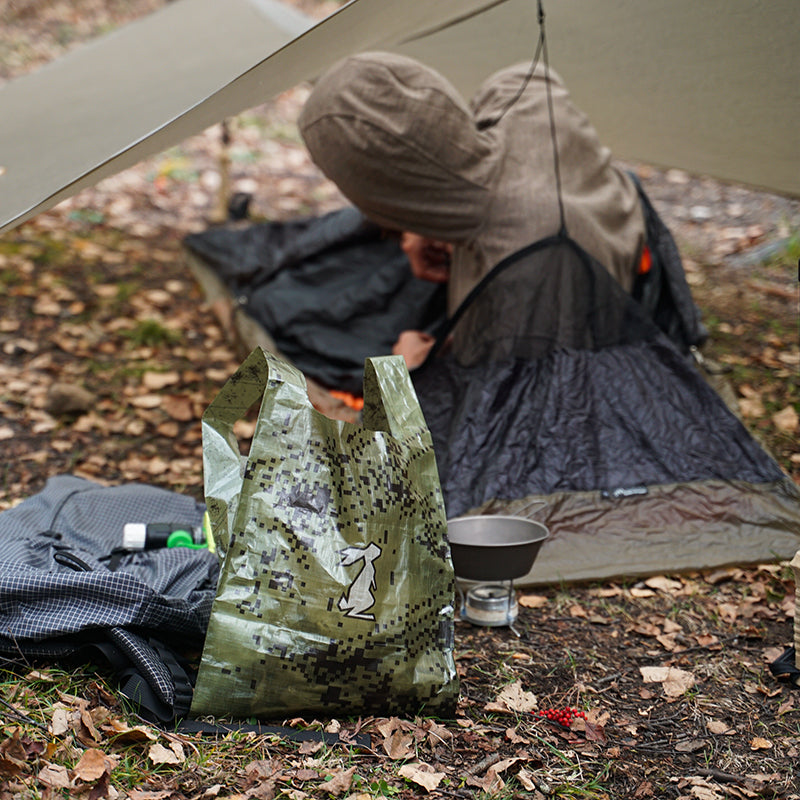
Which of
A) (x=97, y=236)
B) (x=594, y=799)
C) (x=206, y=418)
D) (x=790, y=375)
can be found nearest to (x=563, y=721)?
(x=594, y=799)

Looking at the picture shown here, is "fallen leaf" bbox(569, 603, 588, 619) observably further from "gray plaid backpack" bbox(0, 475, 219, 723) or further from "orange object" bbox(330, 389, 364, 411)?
"orange object" bbox(330, 389, 364, 411)

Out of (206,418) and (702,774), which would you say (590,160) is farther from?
(702,774)

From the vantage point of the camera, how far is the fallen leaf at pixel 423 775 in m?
1.70

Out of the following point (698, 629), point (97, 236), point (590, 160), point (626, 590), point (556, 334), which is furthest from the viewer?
point (97, 236)

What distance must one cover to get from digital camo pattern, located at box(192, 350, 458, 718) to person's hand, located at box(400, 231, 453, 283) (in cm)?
168

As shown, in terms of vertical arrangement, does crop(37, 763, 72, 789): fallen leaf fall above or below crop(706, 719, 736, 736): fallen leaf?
above

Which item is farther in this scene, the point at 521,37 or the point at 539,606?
the point at 521,37

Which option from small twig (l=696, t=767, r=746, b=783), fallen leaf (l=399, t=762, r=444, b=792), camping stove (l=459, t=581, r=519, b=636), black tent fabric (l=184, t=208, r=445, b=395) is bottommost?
small twig (l=696, t=767, r=746, b=783)

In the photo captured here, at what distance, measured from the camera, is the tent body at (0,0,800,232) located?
2354 millimetres

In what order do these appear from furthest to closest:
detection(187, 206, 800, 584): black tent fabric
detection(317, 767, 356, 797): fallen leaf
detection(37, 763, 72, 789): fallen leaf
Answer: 1. detection(187, 206, 800, 584): black tent fabric
2. detection(317, 767, 356, 797): fallen leaf
3. detection(37, 763, 72, 789): fallen leaf

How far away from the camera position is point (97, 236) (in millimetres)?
4984

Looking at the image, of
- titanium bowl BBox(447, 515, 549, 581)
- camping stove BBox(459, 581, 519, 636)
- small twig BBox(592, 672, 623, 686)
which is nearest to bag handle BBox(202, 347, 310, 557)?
titanium bowl BBox(447, 515, 549, 581)

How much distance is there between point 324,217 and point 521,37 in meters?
1.32

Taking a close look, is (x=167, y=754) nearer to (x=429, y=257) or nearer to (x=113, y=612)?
(x=113, y=612)
